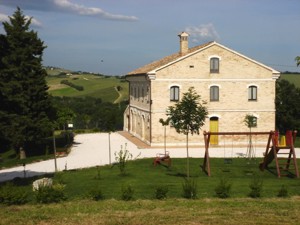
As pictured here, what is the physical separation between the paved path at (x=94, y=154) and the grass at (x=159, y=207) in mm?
4568

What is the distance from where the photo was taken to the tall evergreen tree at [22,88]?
1155 inches

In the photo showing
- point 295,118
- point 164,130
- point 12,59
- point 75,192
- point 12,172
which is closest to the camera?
point 75,192

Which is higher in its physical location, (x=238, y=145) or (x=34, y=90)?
(x=34, y=90)

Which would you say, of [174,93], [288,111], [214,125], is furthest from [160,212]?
[288,111]

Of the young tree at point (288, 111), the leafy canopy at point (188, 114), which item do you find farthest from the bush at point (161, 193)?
the young tree at point (288, 111)

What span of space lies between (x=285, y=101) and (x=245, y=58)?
48.7ft

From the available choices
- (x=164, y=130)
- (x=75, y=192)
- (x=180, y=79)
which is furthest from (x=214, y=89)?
(x=75, y=192)

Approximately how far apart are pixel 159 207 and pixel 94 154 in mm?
17886

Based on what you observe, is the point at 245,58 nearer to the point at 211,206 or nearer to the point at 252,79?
the point at 252,79

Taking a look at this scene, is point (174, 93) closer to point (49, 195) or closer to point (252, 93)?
point (252, 93)

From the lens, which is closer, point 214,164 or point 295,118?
point 214,164

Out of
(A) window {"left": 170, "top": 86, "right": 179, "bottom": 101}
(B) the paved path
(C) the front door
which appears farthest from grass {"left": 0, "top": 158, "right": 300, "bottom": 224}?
(A) window {"left": 170, "top": 86, "right": 179, "bottom": 101}

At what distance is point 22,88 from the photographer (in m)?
29.8

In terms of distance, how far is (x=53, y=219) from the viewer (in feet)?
41.5
